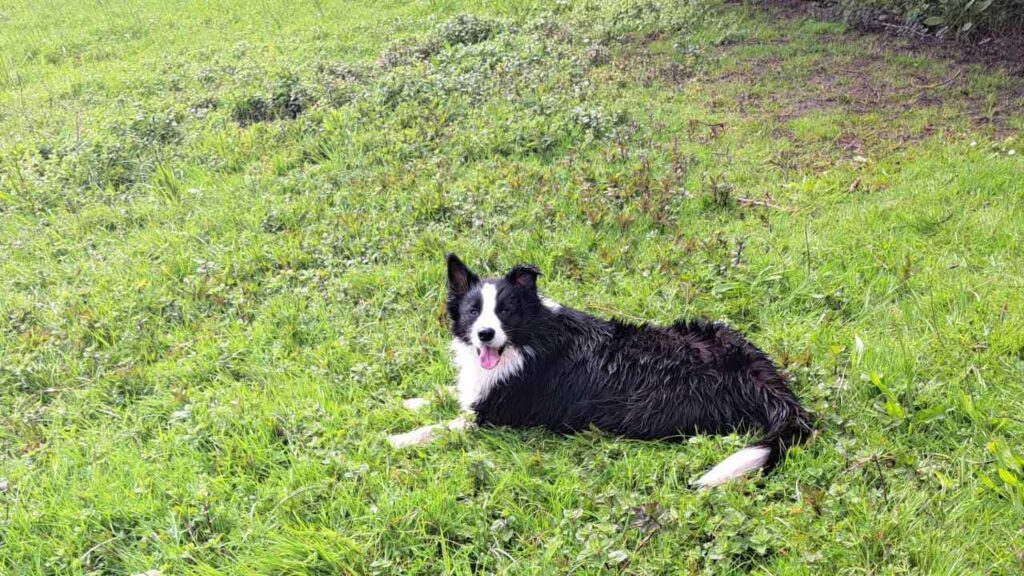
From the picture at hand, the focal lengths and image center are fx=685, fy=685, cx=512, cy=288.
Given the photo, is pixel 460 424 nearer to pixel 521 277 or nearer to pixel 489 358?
pixel 489 358

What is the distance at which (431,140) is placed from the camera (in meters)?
6.52

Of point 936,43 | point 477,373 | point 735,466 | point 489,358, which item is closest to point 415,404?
point 477,373

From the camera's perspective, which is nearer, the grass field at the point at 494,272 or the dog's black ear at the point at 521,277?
the grass field at the point at 494,272

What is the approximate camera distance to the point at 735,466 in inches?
112

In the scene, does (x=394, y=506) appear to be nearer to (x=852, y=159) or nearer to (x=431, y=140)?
(x=431, y=140)

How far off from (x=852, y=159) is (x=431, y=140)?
3.71 metres

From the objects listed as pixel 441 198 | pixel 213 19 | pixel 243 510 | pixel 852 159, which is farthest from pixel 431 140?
pixel 213 19

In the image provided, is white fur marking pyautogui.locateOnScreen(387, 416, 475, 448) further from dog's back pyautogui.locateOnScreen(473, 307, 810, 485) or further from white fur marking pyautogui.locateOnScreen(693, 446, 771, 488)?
white fur marking pyautogui.locateOnScreen(693, 446, 771, 488)

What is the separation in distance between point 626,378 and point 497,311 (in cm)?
70

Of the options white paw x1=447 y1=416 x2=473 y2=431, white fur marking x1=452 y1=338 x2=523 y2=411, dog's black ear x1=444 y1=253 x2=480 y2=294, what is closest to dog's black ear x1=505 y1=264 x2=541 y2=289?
dog's black ear x1=444 y1=253 x2=480 y2=294

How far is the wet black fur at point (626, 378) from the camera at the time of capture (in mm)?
3068

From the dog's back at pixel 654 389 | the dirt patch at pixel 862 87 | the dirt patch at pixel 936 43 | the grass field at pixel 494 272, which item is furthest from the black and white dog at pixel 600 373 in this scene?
the dirt patch at pixel 936 43

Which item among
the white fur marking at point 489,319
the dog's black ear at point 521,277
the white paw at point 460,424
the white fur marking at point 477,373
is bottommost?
the white paw at point 460,424

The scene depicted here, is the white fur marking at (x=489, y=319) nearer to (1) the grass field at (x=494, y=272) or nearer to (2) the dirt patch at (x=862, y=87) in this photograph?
(1) the grass field at (x=494, y=272)
